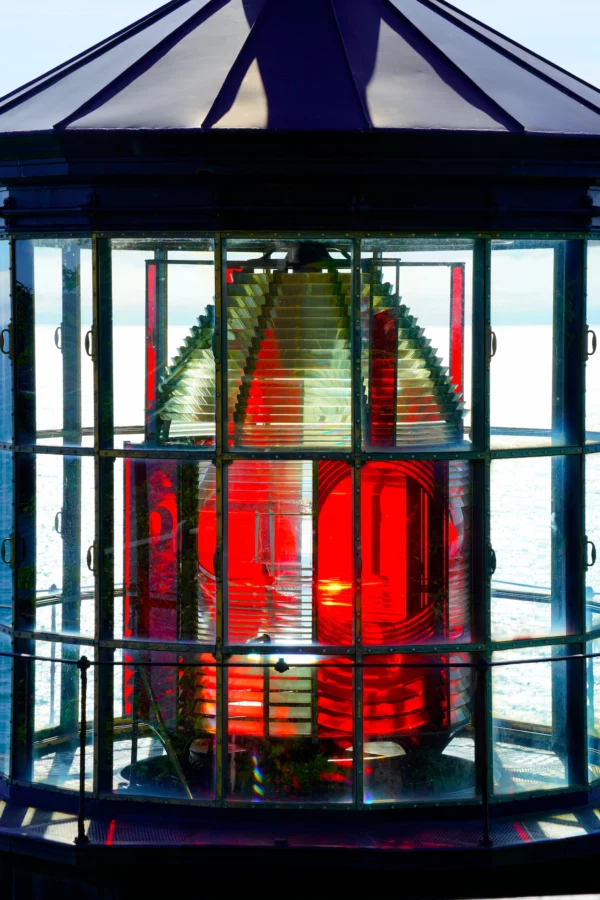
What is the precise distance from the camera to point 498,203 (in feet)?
23.3

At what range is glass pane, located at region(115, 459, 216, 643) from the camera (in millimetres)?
Result: 7270

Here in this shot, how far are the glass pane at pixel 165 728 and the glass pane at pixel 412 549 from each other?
90 cm

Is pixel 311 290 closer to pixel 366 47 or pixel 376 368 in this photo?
pixel 376 368

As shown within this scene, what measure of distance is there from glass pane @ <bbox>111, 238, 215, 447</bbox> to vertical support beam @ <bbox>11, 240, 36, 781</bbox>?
56cm

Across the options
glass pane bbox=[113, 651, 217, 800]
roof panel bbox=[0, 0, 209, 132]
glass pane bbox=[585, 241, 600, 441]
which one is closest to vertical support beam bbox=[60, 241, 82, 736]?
glass pane bbox=[113, 651, 217, 800]

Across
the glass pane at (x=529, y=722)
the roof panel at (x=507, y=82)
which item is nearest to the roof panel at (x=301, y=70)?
the roof panel at (x=507, y=82)

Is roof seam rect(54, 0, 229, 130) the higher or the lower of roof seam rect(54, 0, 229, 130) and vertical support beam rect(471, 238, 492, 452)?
the higher

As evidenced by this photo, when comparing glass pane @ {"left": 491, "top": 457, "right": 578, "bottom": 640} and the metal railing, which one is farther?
glass pane @ {"left": 491, "top": 457, "right": 578, "bottom": 640}

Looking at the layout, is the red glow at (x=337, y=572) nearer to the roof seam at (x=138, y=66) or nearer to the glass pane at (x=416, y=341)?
the glass pane at (x=416, y=341)

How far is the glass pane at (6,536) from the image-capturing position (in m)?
7.73

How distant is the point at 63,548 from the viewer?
25.1ft

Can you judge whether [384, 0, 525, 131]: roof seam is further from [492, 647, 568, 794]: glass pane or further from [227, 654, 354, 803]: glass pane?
[227, 654, 354, 803]: glass pane

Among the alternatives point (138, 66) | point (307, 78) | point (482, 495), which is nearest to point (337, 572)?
point (482, 495)

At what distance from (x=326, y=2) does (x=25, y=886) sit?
15.7ft
